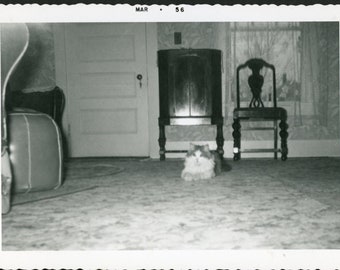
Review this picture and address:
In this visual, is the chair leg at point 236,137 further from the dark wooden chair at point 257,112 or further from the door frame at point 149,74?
the door frame at point 149,74

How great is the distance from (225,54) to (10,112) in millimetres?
2914

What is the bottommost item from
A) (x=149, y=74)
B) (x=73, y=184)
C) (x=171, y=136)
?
(x=73, y=184)

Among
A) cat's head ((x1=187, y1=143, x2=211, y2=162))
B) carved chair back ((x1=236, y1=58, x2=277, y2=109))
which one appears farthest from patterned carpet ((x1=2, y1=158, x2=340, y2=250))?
carved chair back ((x1=236, y1=58, x2=277, y2=109))

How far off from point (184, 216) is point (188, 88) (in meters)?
2.32

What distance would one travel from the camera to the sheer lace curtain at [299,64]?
4090 mm

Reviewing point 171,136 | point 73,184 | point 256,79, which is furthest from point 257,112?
point 73,184

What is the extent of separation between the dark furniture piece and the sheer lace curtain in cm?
54

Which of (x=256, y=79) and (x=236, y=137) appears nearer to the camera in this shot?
(x=236, y=137)

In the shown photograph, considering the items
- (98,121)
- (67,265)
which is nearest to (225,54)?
(98,121)

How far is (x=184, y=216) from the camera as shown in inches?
60.2

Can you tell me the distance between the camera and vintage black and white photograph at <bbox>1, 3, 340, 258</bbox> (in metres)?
1.38

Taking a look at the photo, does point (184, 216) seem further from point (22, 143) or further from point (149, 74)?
point (149, 74)

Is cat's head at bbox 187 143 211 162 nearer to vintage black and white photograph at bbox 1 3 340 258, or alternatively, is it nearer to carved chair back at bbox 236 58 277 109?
vintage black and white photograph at bbox 1 3 340 258

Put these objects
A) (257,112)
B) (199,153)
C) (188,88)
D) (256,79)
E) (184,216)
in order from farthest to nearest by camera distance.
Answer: (256,79) < (188,88) < (257,112) < (199,153) < (184,216)
